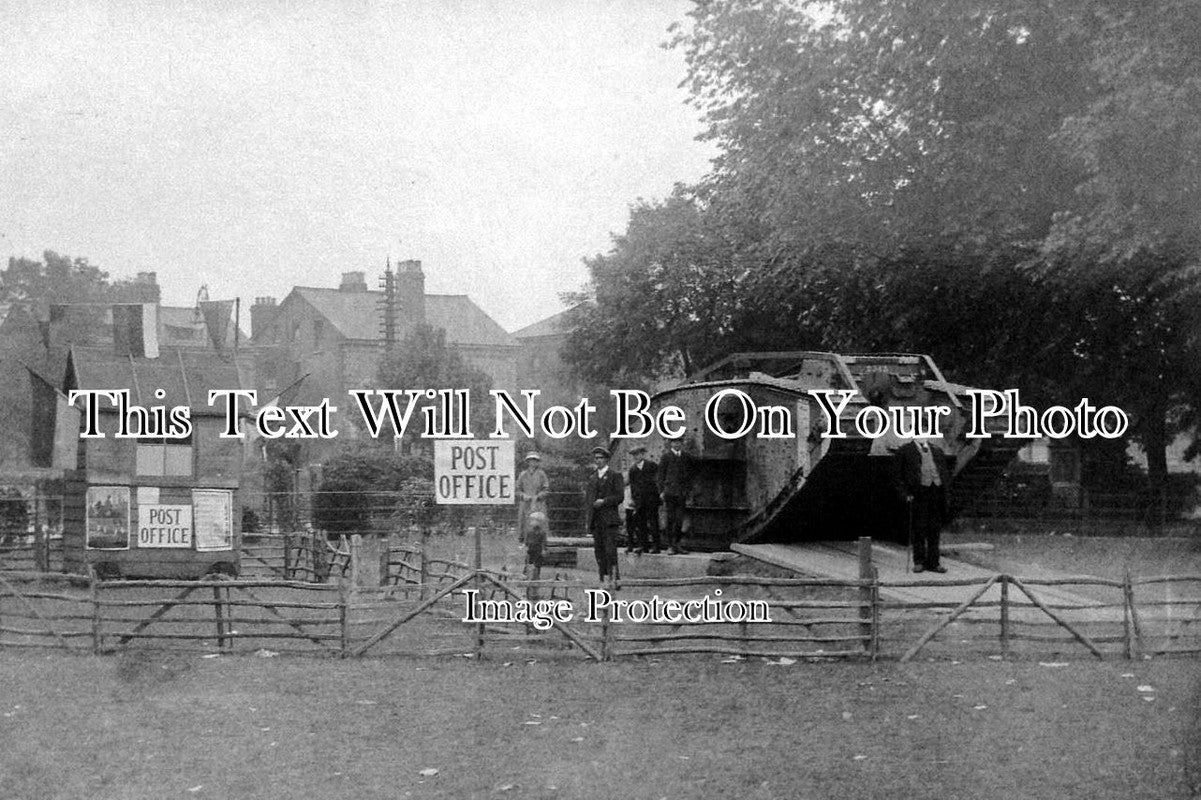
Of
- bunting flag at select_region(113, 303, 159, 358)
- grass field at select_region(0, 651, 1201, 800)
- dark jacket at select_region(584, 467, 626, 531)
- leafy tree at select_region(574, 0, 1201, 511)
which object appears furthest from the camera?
bunting flag at select_region(113, 303, 159, 358)

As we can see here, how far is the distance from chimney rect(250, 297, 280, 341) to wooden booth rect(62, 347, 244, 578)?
0.83 meters

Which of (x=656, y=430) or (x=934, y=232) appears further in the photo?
(x=656, y=430)

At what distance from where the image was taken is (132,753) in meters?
9.03

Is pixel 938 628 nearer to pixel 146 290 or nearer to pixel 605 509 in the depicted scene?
pixel 605 509

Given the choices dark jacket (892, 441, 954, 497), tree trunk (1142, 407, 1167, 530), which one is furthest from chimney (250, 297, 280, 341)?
tree trunk (1142, 407, 1167, 530)

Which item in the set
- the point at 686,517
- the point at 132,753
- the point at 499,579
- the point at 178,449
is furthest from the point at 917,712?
the point at 178,449

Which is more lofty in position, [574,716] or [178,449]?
[178,449]

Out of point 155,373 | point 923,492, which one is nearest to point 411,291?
point 155,373

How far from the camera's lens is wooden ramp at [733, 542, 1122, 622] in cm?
1253

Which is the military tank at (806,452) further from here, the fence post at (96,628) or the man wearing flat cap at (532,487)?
the fence post at (96,628)

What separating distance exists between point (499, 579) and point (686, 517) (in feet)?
11.0

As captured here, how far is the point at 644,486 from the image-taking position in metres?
15.4

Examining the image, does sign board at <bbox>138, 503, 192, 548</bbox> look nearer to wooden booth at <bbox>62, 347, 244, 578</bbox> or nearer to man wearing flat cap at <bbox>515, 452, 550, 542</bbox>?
wooden booth at <bbox>62, 347, 244, 578</bbox>

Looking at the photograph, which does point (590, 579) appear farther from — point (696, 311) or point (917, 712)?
point (917, 712)
